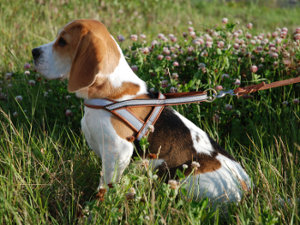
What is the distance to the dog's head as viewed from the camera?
227 cm

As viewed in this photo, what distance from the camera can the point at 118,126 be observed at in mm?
2316

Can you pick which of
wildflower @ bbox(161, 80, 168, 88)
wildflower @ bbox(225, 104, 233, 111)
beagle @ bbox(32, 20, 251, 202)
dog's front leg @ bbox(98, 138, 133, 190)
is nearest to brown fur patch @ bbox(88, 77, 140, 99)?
beagle @ bbox(32, 20, 251, 202)

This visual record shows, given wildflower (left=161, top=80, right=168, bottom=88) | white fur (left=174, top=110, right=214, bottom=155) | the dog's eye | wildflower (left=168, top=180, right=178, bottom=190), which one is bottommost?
white fur (left=174, top=110, right=214, bottom=155)

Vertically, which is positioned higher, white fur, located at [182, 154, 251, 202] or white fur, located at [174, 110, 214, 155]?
white fur, located at [174, 110, 214, 155]

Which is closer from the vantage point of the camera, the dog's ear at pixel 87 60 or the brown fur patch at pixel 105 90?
the dog's ear at pixel 87 60

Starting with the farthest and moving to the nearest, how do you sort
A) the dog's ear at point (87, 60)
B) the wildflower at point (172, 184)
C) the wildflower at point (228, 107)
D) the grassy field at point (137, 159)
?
the wildflower at point (228, 107), the dog's ear at point (87, 60), the grassy field at point (137, 159), the wildflower at point (172, 184)

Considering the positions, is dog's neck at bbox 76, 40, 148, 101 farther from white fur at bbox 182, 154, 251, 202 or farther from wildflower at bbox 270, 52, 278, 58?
wildflower at bbox 270, 52, 278, 58

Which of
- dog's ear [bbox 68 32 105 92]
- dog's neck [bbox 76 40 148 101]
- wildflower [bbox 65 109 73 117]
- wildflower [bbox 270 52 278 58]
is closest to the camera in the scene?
dog's ear [bbox 68 32 105 92]

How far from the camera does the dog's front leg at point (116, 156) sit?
91.0 inches

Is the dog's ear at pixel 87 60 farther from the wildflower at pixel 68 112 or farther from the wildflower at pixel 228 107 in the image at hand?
the wildflower at pixel 228 107

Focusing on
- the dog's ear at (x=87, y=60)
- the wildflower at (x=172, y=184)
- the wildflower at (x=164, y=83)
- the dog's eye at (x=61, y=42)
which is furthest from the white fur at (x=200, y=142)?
the dog's eye at (x=61, y=42)

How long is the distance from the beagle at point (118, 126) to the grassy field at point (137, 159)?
0.47 feet

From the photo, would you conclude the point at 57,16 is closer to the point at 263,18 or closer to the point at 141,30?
the point at 141,30

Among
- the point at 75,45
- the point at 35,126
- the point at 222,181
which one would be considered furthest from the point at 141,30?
the point at 222,181
